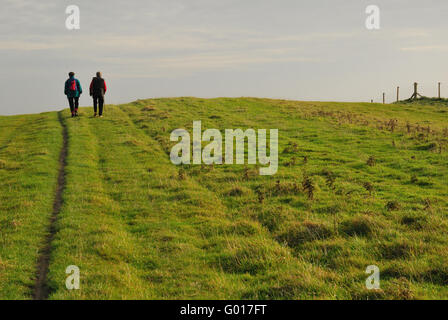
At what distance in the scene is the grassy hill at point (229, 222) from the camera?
8.75 metres

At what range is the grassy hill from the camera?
8750mm

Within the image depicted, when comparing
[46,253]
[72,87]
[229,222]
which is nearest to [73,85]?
[72,87]

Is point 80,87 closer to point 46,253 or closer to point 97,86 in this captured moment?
point 97,86

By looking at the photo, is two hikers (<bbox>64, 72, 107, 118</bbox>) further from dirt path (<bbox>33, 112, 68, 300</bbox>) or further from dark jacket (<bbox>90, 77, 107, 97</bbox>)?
dirt path (<bbox>33, 112, 68, 300</bbox>)

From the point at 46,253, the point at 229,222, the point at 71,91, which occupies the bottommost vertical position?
the point at 46,253

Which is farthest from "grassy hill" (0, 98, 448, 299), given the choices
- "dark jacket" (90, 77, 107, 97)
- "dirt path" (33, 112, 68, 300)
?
"dark jacket" (90, 77, 107, 97)

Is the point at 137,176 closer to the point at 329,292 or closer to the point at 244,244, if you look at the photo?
the point at 244,244

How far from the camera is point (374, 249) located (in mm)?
10250

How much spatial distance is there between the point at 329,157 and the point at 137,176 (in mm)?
10102

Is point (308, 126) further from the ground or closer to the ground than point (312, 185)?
further from the ground

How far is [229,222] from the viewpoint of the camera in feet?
42.5

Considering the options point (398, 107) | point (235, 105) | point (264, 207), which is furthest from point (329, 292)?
point (398, 107)

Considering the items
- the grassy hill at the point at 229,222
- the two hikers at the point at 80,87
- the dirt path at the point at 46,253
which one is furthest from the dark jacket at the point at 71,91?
the dirt path at the point at 46,253

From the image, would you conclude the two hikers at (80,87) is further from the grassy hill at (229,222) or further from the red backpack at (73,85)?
the grassy hill at (229,222)
